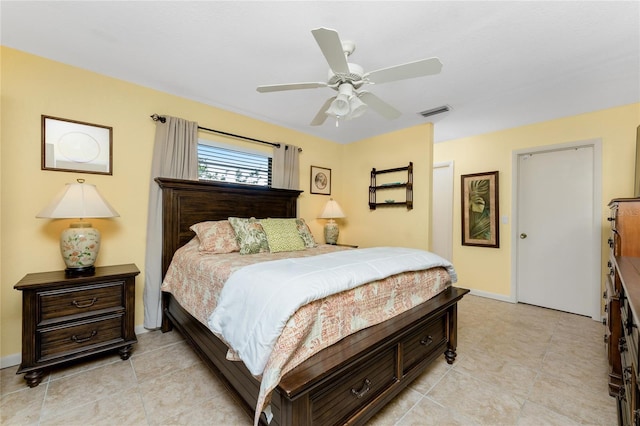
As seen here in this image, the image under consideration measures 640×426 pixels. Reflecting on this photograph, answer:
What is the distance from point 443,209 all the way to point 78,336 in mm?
4829

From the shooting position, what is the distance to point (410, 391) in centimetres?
185

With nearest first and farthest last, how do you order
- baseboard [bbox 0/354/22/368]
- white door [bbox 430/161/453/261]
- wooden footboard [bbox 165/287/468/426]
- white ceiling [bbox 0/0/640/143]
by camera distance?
wooden footboard [bbox 165/287/468/426]
white ceiling [bbox 0/0/640/143]
baseboard [bbox 0/354/22/368]
white door [bbox 430/161/453/261]

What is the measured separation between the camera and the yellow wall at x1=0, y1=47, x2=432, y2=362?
84.0 inches

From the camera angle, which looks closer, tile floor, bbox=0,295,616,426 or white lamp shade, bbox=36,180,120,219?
tile floor, bbox=0,295,616,426

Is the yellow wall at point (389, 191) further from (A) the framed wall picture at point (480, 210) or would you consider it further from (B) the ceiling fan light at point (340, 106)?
(B) the ceiling fan light at point (340, 106)

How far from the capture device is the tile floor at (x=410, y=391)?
159 cm

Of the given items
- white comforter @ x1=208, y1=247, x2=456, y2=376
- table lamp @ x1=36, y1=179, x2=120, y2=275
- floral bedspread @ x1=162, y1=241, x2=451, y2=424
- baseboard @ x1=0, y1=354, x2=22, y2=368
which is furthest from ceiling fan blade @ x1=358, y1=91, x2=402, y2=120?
baseboard @ x1=0, y1=354, x2=22, y2=368

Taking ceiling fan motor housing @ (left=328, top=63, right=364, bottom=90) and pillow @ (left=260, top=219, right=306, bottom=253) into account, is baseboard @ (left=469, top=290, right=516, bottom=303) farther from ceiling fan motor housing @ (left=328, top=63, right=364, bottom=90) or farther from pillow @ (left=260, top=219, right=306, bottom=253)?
ceiling fan motor housing @ (left=328, top=63, right=364, bottom=90)

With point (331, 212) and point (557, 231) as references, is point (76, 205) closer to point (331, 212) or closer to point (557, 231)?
point (331, 212)

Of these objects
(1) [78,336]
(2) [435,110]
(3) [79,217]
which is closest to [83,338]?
(1) [78,336]

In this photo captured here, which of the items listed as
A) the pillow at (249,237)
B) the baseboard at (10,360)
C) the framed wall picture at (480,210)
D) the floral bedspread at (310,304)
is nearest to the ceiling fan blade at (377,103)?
the floral bedspread at (310,304)

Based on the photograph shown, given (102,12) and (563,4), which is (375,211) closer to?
(563,4)

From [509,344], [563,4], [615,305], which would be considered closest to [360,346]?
[615,305]

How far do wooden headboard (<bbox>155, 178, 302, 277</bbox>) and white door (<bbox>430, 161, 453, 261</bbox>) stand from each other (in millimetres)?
2759
